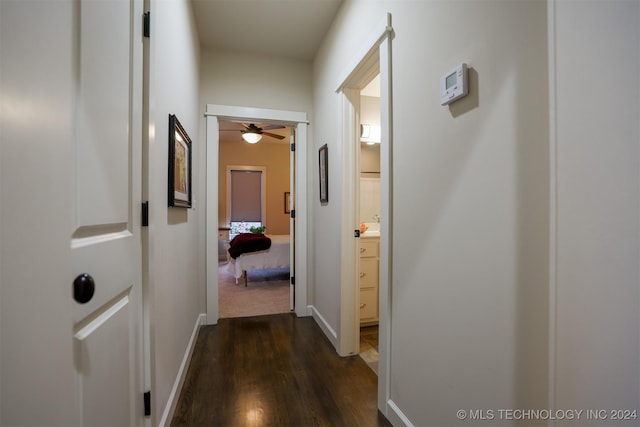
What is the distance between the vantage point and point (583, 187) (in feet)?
2.35

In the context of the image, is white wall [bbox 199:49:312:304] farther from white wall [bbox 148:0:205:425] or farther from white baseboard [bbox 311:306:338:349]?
white baseboard [bbox 311:306:338:349]

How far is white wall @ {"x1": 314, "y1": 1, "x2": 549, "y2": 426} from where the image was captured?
813 millimetres

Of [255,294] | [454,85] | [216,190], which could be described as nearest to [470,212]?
[454,85]

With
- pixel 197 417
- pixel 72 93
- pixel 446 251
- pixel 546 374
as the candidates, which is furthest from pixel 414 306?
pixel 72 93

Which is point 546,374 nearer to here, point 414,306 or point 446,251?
point 446,251

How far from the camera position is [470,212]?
1.03 metres

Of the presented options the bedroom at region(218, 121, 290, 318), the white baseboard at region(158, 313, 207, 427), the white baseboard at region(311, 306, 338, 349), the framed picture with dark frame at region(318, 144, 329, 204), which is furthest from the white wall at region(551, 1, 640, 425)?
the bedroom at region(218, 121, 290, 318)

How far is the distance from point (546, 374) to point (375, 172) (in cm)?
282

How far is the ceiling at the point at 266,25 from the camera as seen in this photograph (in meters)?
2.31

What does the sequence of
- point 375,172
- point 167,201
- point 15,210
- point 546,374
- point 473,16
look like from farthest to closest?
point 375,172 → point 167,201 → point 473,16 → point 546,374 → point 15,210

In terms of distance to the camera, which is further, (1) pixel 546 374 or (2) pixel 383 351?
(2) pixel 383 351

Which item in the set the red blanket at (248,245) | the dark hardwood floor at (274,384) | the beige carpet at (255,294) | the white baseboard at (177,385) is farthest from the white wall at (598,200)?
the red blanket at (248,245)

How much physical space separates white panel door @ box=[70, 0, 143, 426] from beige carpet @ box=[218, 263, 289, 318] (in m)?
2.18

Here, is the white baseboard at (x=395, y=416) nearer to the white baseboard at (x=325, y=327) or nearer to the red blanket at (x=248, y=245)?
the white baseboard at (x=325, y=327)
